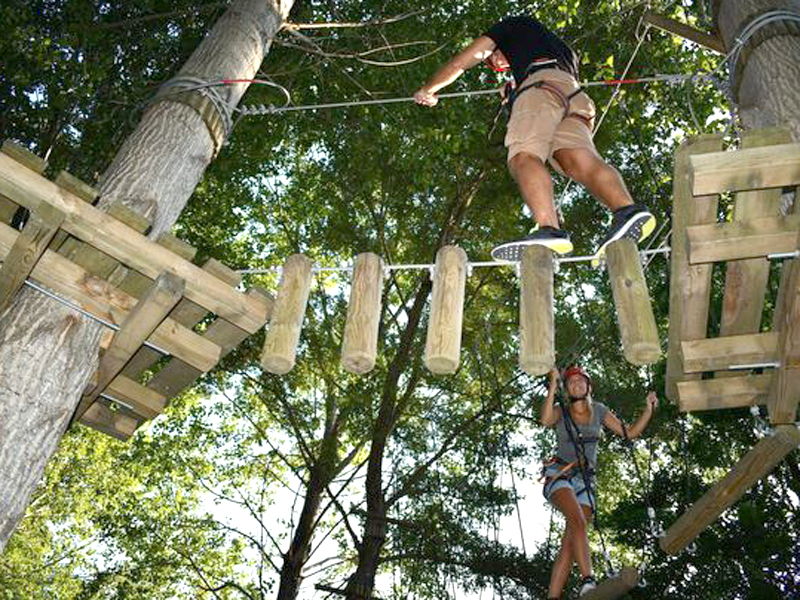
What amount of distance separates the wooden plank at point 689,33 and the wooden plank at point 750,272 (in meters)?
2.31

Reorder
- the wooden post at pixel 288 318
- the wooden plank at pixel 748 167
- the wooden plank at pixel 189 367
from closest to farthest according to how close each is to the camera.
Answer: the wooden plank at pixel 748 167 → the wooden post at pixel 288 318 → the wooden plank at pixel 189 367

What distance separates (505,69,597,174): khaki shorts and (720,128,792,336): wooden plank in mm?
899

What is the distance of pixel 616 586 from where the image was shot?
4.27 meters

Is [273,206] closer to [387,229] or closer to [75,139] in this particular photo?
[387,229]

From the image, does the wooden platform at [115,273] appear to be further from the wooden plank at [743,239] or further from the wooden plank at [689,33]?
the wooden plank at [689,33]

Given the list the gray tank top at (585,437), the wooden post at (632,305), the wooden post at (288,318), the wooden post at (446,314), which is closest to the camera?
the wooden post at (632,305)

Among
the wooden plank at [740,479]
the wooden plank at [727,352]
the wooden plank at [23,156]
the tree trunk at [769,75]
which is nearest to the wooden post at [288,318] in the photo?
the wooden plank at [23,156]

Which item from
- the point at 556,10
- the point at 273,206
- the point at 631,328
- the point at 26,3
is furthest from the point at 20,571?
the point at 631,328

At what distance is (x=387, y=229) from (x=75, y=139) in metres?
5.60

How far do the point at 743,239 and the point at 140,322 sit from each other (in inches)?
97.3

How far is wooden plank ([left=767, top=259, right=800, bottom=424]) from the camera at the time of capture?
274cm

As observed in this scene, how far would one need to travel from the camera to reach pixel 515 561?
9.80 meters

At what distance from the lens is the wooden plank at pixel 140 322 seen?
3.00 m

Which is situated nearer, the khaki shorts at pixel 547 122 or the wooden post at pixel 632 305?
the wooden post at pixel 632 305
